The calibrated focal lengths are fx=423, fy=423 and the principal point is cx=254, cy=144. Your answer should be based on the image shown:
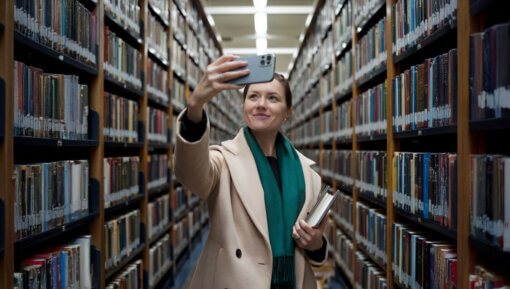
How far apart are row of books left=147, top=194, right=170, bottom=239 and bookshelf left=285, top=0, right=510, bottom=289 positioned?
1770mm

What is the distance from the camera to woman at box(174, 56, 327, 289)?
1401 millimetres

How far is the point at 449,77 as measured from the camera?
1.81 metres

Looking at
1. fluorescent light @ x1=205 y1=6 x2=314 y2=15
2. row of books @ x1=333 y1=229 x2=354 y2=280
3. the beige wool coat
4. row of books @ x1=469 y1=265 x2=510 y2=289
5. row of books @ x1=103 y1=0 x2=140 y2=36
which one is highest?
fluorescent light @ x1=205 y1=6 x2=314 y2=15

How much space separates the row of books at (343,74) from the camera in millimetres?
3896

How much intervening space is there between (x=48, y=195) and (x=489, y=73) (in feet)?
6.02

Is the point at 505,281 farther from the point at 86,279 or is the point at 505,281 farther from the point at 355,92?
the point at 355,92

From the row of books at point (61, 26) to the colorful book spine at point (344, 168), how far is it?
94.3 inches

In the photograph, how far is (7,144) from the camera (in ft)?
5.05

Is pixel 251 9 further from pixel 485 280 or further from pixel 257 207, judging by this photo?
pixel 485 280

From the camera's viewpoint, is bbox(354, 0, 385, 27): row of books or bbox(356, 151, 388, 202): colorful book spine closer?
bbox(356, 151, 388, 202): colorful book spine

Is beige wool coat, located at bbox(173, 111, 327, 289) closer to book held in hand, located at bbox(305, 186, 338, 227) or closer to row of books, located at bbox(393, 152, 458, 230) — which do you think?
book held in hand, located at bbox(305, 186, 338, 227)

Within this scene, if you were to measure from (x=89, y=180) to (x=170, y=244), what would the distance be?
7.05 feet

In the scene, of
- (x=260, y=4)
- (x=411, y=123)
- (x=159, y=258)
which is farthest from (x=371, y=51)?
(x=260, y=4)

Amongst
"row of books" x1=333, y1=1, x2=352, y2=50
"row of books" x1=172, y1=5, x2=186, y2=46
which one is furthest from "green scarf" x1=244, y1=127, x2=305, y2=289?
"row of books" x1=172, y1=5, x2=186, y2=46
